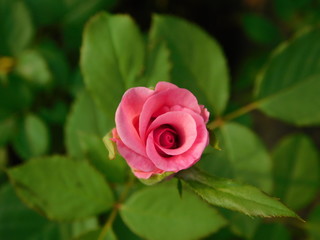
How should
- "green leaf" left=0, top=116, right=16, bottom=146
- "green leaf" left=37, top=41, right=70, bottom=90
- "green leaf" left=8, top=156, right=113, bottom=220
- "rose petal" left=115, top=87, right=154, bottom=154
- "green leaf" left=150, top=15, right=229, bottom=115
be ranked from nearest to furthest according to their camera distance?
1. "rose petal" left=115, top=87, right=154, bottom=154
2. "green leaf" left=8, top=156, right=113, bottom=220
3. "green leaf" left=150, top=15, right=229, bottom=115
4. "green leaf" left=0, top=116, right=16, bottom=146
5. "green leaf" left=37, top=41, right=70, bottom=90

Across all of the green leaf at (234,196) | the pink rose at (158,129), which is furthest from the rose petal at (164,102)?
the green leaf at (234,196)

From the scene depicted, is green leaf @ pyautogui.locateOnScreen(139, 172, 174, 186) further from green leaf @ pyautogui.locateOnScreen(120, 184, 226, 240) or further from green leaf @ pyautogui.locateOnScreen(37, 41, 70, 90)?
green leaf @ pyautogui.locateOnScreen(37, 41, 70, 90)

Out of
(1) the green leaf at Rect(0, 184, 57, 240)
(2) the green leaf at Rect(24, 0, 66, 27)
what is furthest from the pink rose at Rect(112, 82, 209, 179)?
(2) the green leaf at Rect(24, 0, 66, 27)

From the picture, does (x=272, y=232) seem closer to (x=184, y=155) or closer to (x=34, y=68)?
(x=184, y=155)

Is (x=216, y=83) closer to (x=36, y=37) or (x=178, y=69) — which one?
(x=178, y=69)

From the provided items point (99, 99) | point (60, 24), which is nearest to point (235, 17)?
point (60, 24)

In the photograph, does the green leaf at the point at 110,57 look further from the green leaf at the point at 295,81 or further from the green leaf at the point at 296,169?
the green leaf at the point at 296,169
